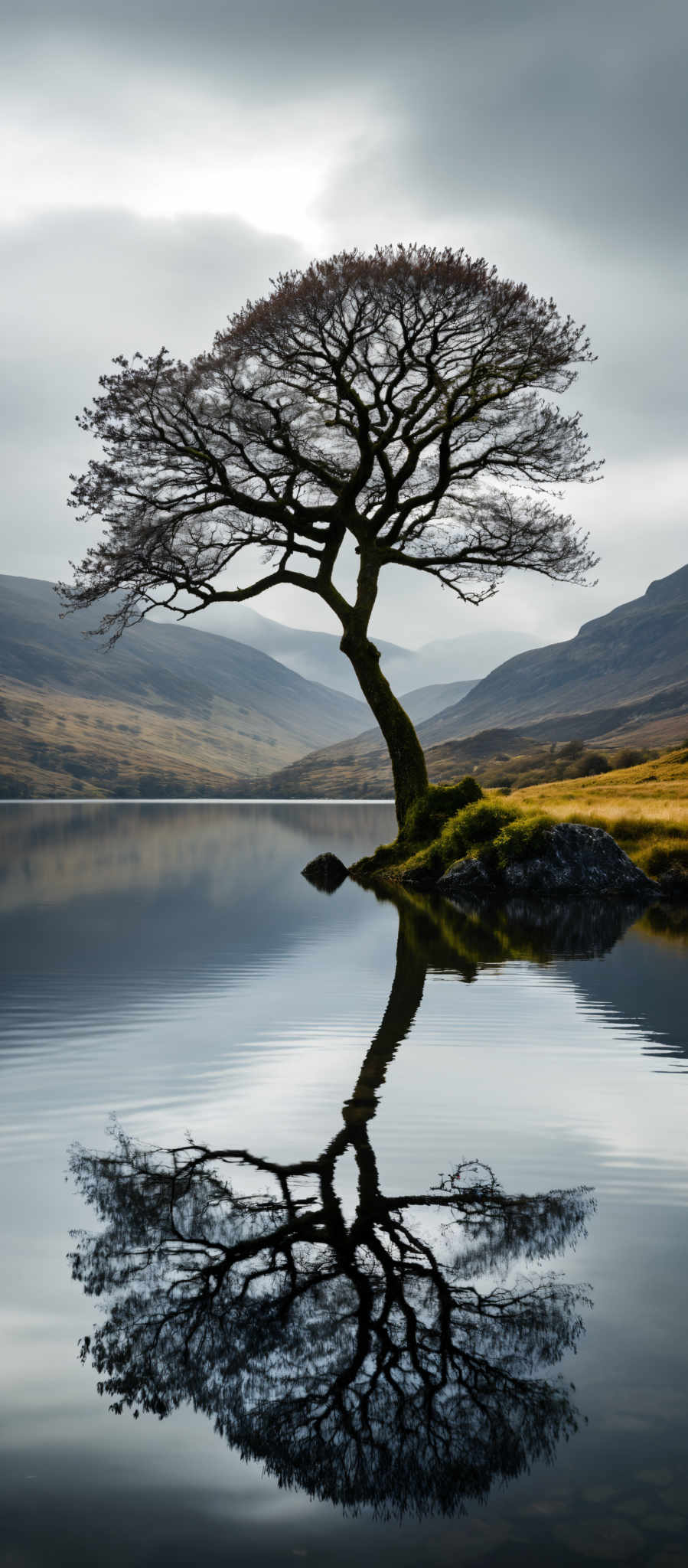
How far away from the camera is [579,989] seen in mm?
12820

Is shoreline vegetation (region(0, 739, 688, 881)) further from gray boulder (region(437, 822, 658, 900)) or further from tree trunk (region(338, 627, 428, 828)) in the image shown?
tree trunk (region(338, 627, 428, 828))

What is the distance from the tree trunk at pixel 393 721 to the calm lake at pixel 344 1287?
66.4 ft

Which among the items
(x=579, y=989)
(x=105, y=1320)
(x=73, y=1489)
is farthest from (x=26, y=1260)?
(x=579, y=989)

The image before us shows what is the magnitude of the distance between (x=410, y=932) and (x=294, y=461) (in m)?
17.7

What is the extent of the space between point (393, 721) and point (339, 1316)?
27067 mm

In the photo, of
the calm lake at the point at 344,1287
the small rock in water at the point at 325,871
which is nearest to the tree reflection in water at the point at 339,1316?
the calm lake at the point at 344,1287

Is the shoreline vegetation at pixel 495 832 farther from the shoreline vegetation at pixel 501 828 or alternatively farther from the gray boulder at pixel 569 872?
the gray boulder at pixel 569 872

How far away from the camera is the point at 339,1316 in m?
4.48

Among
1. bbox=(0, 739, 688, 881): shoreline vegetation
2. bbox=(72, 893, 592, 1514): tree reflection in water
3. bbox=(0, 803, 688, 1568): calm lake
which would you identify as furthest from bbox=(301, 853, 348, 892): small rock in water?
bbox=(72, 893, 592, 1514): tree reflection in water

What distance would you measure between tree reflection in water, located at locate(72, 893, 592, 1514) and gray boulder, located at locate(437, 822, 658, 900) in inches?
809

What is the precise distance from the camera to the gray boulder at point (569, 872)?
2622 cm

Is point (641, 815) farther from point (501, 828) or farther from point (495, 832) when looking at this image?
point (501, 828)

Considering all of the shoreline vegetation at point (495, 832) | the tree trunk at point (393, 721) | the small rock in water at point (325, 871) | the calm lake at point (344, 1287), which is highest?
the tree trunk at point (393, 721)

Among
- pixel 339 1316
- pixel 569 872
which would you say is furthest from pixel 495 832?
pixel 339 1316
